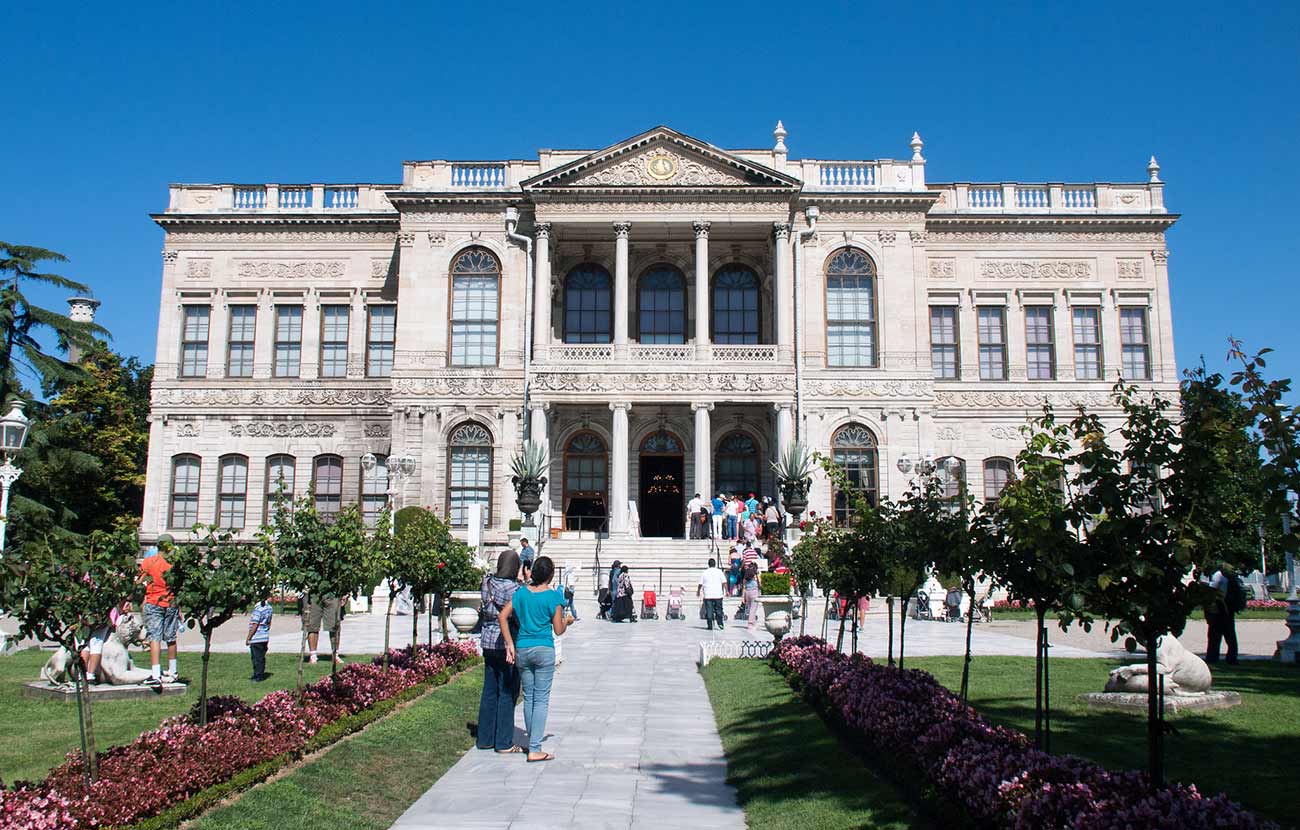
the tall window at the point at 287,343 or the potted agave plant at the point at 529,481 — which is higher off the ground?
the tall window at the point at 287,343

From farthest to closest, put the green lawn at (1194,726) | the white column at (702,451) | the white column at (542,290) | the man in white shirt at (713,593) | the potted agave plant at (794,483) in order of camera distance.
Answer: the white column at (542,290) < the white column at (702,451) < the potted agave plant at (794,483) < the man in white shirt at (713,593) < the green lawn at (1194,726)

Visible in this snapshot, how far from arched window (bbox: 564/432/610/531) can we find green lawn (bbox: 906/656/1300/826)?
21.9 metres

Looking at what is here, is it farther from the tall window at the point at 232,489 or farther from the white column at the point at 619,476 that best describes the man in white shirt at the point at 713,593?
the tall window at the point at 232,489

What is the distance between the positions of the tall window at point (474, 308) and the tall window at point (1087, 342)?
21728 millimetres

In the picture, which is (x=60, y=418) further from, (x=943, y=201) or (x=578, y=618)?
(x=943, y=201)

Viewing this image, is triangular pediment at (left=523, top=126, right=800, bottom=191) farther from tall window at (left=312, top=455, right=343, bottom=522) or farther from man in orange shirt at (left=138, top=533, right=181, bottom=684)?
man in orange shirt at (left=138, top=533, right=181, bottom=684)

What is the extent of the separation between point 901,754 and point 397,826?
4.14m

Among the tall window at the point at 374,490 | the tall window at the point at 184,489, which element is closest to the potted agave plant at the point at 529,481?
the tall window at the point at 374,490

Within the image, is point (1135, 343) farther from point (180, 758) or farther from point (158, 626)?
point (180, 758)

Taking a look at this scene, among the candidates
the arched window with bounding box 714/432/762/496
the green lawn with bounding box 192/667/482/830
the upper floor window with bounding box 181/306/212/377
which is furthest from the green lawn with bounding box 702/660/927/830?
the upper floor window with bounding box 181/306/212/377

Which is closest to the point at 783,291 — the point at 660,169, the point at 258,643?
the point at 660,169

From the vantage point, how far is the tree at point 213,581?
8.98m

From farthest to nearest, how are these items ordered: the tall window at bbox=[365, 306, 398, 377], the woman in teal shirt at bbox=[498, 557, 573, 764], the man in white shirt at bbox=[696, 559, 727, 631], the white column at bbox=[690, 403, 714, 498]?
the tall window at bbox=[365, 306, 398, 377] → the white column at bbox=[690, 403, 714, 498] → the man in white shirt at bbox=[696, 559, 727, 631] → the woman in teal shirt at bbox=[498, 557, 573, 764]

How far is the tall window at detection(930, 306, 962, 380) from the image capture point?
38.7m
